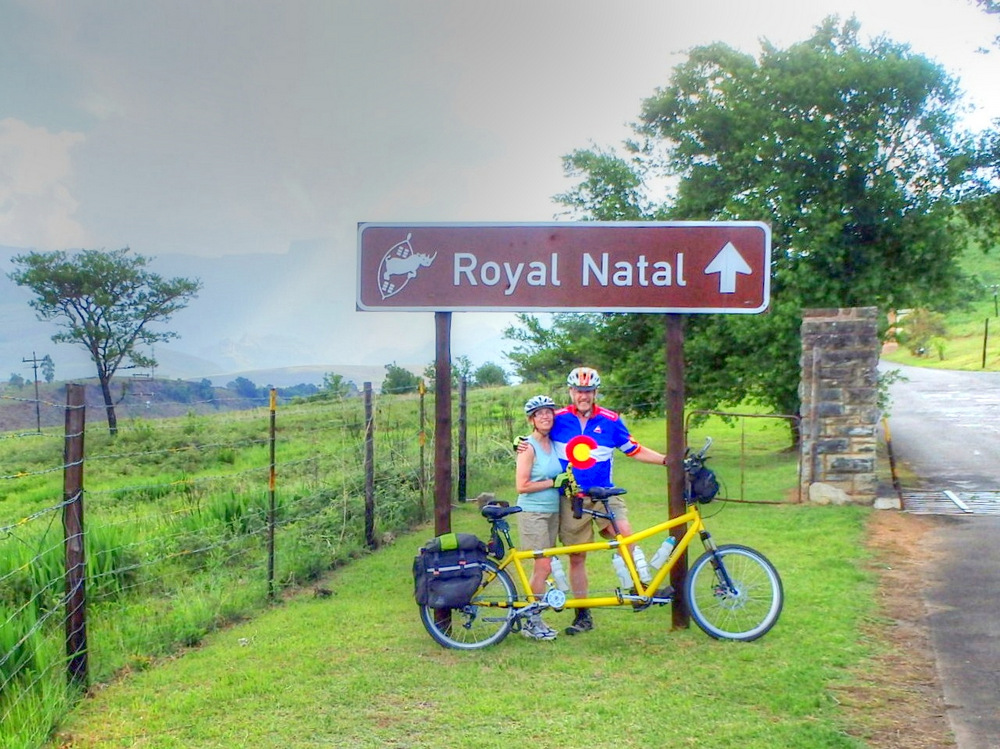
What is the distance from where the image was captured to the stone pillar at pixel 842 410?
12547mm

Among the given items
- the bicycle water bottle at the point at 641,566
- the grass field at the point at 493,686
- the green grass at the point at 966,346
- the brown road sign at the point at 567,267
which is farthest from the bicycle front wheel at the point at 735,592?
the green grass at the point at 966,346

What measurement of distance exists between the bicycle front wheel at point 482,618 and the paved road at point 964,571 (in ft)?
8.46

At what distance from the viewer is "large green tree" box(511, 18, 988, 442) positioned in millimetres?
17266

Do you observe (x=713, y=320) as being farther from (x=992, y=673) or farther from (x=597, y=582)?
(x=992, y=673)

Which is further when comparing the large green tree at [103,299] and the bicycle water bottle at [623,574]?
the large green tree at [103,299]

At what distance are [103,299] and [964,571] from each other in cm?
4307

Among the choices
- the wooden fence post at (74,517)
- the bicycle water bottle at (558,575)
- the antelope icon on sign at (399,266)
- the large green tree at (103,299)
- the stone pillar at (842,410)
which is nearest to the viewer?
the wooden fence post at (74,517)

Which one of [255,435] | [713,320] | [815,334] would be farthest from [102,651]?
[255,435]

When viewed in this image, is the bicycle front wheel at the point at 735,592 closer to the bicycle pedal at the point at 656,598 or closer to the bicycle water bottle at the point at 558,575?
the bicycle pedal at the point at 656,598

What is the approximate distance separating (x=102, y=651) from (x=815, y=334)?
8.94m

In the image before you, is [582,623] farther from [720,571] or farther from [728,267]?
[728,267]

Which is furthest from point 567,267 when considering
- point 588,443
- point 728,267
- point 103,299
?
point 103,299

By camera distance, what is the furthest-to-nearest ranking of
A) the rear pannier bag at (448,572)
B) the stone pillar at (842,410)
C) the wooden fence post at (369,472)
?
the stone pillar at (842,410), the wooden fence post at (369,472), the rear pannier bag at (448,572)

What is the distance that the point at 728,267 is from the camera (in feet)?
22.3
